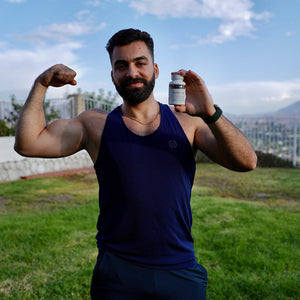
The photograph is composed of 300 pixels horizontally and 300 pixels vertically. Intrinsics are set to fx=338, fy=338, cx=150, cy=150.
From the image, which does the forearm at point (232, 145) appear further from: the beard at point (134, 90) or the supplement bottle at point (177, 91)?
the beard at point (134, 90)

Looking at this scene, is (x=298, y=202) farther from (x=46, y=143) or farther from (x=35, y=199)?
(x=46, y=143)

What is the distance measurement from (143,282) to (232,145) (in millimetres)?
904

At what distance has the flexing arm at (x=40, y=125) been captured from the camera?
197 centimetres

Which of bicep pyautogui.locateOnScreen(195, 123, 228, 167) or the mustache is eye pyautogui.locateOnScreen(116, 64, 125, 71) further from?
bicep pyautogui.locateOnScreen(195, 123, 228, 167)

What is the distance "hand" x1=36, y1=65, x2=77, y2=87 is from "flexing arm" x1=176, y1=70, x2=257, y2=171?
0.66 meters

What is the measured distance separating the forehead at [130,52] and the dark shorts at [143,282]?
119cm

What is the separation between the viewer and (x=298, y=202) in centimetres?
766

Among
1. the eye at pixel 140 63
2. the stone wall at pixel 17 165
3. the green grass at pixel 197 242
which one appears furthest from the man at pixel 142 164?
the stone wall at pixel 17 165

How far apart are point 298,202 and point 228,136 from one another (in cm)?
667

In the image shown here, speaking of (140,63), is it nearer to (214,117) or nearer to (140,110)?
(140,110)

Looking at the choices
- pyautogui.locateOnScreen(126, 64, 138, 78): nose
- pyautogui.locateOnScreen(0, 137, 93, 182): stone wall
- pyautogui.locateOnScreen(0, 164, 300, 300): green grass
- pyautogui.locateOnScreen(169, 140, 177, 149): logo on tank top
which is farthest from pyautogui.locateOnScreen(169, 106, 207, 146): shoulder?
pyautogui.locateOnScreen(0, 137, 93, 182): stone wall

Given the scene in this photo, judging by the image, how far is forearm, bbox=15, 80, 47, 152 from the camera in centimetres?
196

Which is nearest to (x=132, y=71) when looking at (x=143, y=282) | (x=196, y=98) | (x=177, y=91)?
(x=177, y=91)

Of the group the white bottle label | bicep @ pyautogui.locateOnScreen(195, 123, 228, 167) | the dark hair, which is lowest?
bicep @ pyautogui.locateOnScreen(195, 123, 228, 167)
